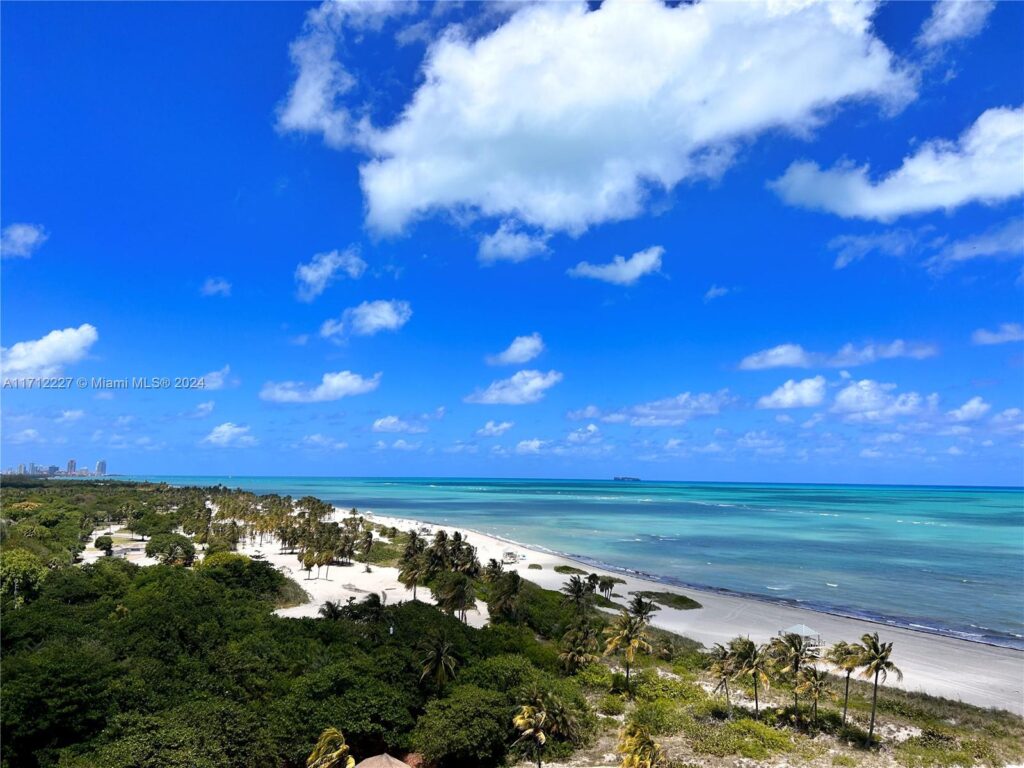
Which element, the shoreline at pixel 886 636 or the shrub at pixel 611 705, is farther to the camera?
the shoreline at pixel 886 636

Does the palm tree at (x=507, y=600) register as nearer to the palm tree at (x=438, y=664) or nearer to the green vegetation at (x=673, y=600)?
the palm tree at (x=438, y=664)

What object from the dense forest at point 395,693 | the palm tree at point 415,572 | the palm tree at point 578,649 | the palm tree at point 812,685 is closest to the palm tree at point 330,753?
the dense forest at point 395,693

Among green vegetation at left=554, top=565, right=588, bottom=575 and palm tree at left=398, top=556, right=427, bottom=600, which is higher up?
palm tree at left=398, top=556, right=427, bottom=600

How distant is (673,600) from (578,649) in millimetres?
30285

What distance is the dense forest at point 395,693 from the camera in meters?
30.2

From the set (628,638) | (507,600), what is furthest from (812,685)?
(507,600)

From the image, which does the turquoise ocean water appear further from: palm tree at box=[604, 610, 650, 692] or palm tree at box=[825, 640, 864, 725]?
palm tree at box=[604, 610, 650, 692]

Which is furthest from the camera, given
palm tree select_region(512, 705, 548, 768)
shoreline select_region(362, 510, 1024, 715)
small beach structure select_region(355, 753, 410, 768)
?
shoreline select_region(362, 510, 1024, 715)

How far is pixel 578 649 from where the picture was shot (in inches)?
1885

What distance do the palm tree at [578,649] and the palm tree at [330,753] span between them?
21.1 meters

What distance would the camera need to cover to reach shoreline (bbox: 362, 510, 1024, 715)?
154 ft

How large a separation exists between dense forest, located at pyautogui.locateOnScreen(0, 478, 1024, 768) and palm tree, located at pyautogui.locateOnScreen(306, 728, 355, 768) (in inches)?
6.7

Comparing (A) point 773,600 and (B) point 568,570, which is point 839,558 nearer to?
(A) point 773,600

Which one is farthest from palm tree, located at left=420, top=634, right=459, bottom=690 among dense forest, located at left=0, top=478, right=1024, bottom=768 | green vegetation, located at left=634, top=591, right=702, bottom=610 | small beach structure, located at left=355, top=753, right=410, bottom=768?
green vegetation, located at left=634, top=591, right=702, bottom=610
